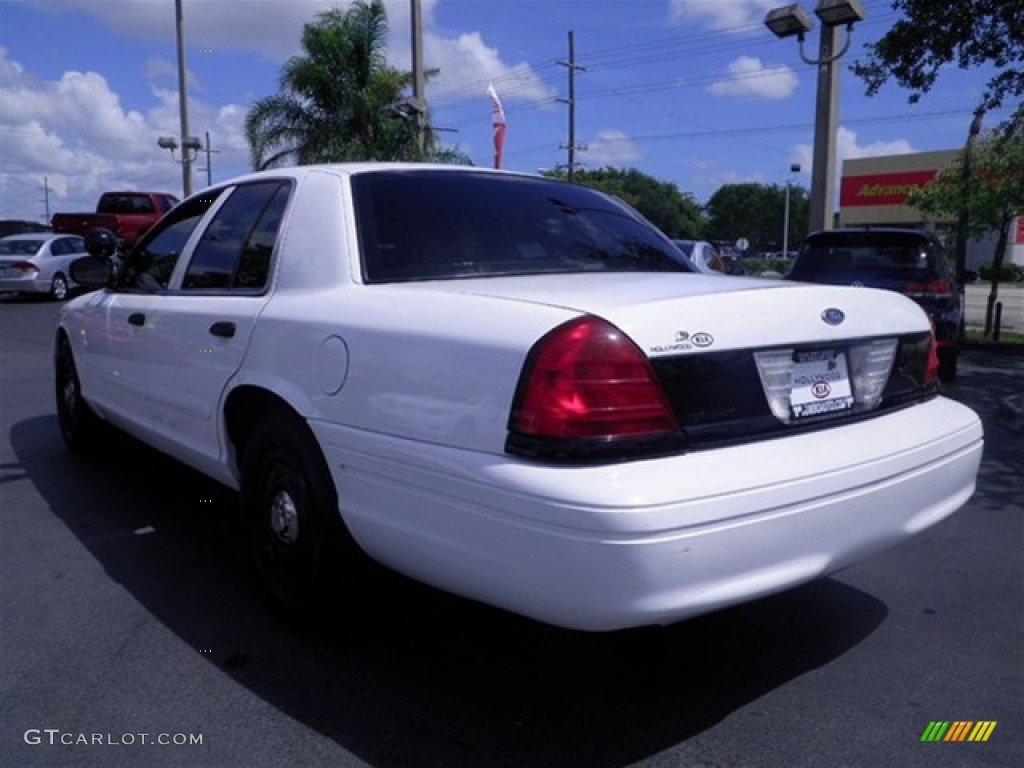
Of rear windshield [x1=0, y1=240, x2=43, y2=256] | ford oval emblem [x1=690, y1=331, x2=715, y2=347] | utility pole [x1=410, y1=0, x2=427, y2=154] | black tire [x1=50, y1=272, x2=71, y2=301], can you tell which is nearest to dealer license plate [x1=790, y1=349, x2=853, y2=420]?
ford oval emblem [x1=690, y1=331, x2=715, y2=347]

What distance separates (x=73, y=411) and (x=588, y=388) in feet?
15.4

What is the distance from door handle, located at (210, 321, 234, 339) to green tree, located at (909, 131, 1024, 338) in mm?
12185

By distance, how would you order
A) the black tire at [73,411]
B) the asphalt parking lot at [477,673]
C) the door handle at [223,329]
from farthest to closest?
the black tire at [73,411]
the door handle at [223,329]
the asphalt parking lot at [477,673]

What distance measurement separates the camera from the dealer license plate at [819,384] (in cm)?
287

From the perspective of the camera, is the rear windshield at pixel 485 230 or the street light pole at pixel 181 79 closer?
the rear windshield at pixel 485 230

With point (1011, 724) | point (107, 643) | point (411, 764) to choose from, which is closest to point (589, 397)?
point (411, 764)

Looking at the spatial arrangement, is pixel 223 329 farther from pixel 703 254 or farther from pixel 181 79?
pixel 181 79

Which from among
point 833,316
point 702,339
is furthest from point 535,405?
point 833,316

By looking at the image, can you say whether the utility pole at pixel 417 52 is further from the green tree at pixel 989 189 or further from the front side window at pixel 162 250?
the front side window at pixel 162 250

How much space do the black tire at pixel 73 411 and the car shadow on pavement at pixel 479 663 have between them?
1.74 metres

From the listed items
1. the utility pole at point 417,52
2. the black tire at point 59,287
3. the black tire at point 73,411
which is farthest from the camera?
the black tire at point 59,287

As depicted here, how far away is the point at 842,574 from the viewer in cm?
414

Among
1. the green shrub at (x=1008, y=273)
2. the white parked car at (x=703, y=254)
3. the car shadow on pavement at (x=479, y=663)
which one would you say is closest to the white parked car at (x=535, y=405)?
the car shadow on pavement at (x=479, y=663)

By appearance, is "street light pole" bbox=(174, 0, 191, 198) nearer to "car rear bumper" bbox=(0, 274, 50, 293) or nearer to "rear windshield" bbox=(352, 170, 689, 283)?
"car rear bumper" bbox=(0, 274, 50, 293)
